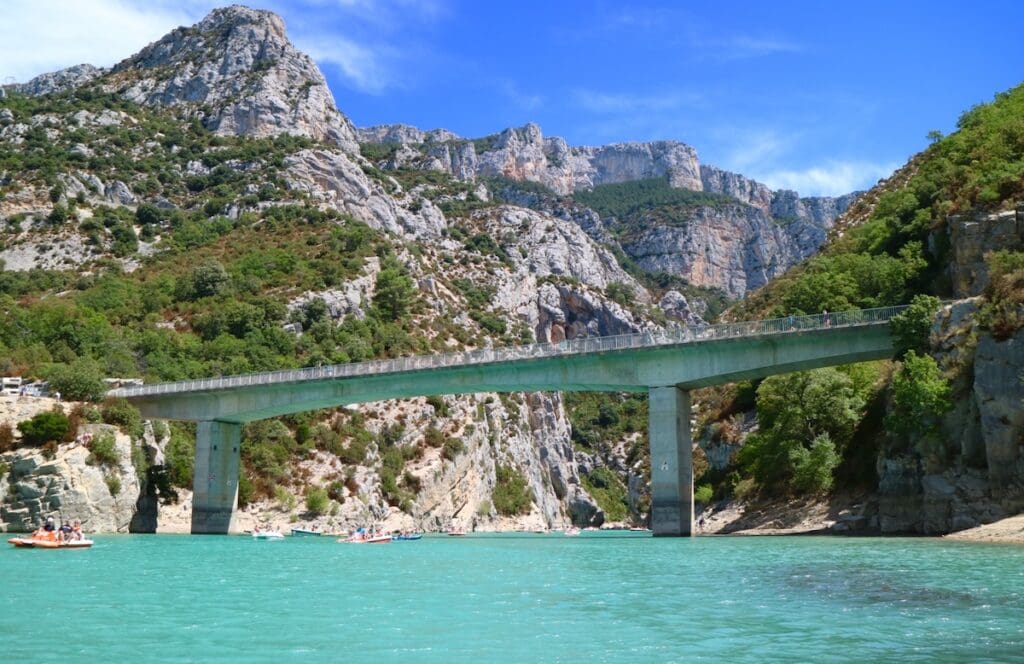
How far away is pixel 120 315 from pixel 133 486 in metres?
34.4

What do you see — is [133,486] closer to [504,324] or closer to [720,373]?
[720,373]

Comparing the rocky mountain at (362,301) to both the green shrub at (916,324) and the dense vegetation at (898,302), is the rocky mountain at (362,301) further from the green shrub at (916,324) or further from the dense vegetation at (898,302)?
the green shrub at (916,324)

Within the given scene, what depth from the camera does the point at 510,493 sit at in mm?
108125

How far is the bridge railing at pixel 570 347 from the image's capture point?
169ft

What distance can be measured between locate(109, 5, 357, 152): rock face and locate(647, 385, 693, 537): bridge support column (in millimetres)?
110438

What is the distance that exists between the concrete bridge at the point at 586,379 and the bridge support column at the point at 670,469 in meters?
0.06

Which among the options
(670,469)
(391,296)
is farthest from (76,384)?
(391,296)

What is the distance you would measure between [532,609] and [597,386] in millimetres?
38475

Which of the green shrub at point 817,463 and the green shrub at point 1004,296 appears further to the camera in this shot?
the green shrub at point 817,463

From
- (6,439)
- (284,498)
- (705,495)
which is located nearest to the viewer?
(6,439)

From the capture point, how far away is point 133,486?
6353 cm

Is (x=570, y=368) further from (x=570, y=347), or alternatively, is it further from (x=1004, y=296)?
(x=1004, y=296)

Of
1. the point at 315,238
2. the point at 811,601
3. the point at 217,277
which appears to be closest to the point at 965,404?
the point at 811,601

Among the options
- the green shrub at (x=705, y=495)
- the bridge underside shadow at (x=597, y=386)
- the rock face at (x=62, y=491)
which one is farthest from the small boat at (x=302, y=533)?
the green shrub at (x=705, y=495)
